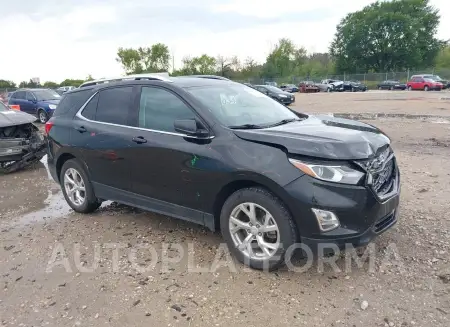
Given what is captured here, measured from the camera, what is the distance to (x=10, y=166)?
8289 millimetres

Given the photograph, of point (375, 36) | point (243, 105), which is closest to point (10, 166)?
point (243, 105)

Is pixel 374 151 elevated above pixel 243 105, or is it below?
below

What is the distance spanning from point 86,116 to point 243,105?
2.08 meters

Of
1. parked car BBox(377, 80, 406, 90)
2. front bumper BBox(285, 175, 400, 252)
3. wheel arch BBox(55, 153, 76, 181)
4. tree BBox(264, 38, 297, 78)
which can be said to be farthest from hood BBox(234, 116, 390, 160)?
tree BBox(264, 38, 297, 78)

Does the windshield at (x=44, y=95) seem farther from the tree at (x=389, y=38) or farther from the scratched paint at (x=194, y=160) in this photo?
the tree at (x=389, y=38)

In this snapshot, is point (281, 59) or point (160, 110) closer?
point (160, 110)

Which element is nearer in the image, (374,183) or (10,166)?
(374,183)

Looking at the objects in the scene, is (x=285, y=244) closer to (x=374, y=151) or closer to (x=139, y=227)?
(x=374, y=151)

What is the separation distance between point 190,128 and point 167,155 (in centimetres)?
47

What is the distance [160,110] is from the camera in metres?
4.27

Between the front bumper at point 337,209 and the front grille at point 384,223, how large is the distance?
0.02m

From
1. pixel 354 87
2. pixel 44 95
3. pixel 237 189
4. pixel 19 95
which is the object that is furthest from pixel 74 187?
pixel 354 87

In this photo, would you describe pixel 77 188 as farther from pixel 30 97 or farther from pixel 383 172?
pixel 30 97

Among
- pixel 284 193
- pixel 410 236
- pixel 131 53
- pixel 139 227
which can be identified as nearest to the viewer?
pixel 284 193
